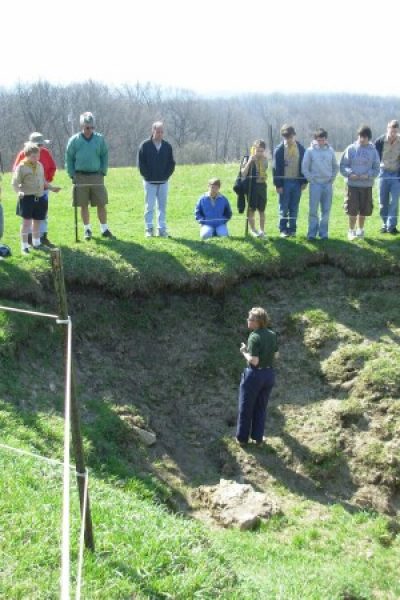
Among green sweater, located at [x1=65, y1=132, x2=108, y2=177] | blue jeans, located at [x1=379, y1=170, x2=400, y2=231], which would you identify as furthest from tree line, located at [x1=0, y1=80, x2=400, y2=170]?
green sweater, located at [x1=65, y1=132, x2=108, y2=177]

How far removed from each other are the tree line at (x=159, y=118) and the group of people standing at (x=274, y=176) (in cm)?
5482

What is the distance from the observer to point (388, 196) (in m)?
14.9

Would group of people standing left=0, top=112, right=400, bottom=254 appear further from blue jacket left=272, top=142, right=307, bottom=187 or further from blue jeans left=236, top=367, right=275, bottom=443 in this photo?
blue jeans left=236, top=367, right=275, bottom=443

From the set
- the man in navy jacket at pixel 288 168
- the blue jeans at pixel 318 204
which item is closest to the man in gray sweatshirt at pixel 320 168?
the blue jeans at pixel 318 204

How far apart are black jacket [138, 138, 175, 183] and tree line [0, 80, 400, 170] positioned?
5549cm

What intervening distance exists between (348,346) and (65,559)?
344 inches

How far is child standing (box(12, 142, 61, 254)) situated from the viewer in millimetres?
11742

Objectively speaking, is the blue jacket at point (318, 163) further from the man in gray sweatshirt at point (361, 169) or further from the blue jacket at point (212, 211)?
the blue jacket at point (212, 211)

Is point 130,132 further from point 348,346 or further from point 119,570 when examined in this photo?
point 119,570

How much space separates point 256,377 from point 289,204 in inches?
234

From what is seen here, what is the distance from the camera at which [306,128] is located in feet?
339

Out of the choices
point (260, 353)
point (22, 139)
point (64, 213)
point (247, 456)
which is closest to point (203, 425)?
point (247, 456)

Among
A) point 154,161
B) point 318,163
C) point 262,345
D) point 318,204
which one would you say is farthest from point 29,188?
point 318,204

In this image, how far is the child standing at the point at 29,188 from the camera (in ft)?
38.5
